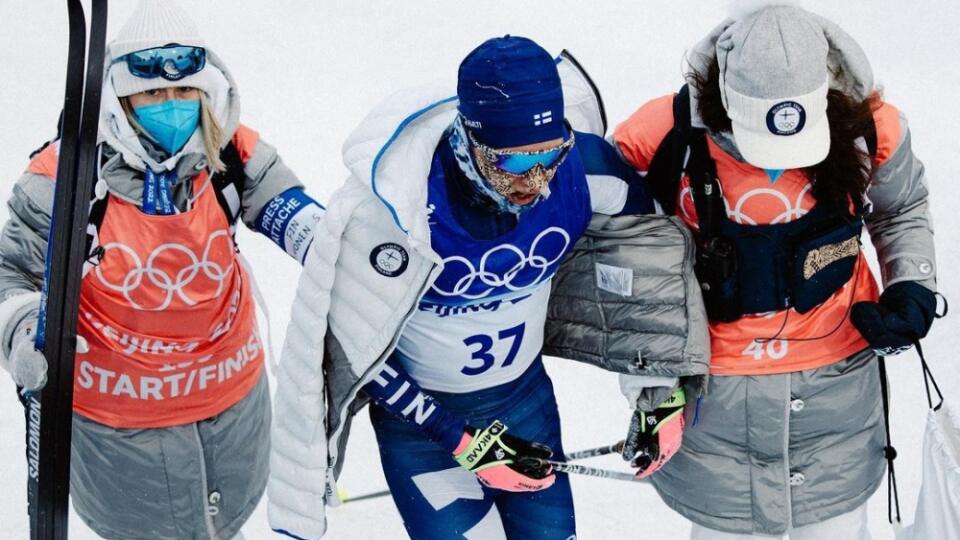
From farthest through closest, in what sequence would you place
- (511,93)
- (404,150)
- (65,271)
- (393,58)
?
1. (393,58)
2. (65,271)
3. (404,150)
4. (511,93)

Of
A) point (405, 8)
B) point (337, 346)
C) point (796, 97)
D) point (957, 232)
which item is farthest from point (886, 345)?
point (405, 8)

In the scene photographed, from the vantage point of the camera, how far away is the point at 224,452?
393 centimetres

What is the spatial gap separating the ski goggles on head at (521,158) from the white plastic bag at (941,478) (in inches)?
50.6

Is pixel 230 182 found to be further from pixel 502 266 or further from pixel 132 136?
pixel 502 266

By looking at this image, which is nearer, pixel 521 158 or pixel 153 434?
pixel 521 158

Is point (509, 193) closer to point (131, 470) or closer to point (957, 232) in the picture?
point (131, 470)

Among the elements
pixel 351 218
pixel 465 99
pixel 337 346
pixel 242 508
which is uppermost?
pixel 465 99

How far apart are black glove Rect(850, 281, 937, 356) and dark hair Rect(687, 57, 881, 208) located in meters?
0.29

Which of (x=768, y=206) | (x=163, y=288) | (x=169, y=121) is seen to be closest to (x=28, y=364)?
(x=163, y=288)

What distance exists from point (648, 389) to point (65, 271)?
1.47 m

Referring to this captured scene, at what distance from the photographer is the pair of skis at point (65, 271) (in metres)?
3.26

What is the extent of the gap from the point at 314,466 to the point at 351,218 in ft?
2.05

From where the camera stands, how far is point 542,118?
2.96 metres

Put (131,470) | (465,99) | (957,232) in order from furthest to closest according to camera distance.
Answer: (957,232), (131,470), (465,99)
